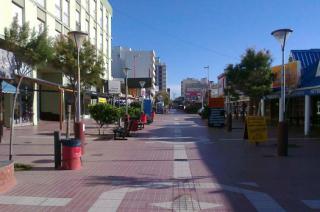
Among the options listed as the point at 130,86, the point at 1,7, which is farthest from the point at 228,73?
the point at 130,86

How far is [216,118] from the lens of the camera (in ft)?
118

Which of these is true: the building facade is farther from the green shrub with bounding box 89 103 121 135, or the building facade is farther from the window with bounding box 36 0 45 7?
the window with bounding box 36 0 45 7

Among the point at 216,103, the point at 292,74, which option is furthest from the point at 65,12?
the point at 292,74

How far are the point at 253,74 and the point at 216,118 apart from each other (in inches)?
296

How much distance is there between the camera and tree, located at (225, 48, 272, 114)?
29.2 m

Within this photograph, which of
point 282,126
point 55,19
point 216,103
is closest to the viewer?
point 282,126

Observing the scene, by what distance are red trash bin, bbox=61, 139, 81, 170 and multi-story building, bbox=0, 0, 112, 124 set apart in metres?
9.10

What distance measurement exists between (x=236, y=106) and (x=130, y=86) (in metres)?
24.8

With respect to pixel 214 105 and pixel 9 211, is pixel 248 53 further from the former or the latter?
pixel 9 211

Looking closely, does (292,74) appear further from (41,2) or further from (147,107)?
(147,107)

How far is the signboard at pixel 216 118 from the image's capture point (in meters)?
36.0

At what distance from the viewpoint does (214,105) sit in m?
37.0

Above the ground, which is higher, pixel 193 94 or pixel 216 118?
pixel 193 94

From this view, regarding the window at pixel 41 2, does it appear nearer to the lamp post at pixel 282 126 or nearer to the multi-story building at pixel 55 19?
the multi-story building at pixel 55 19
